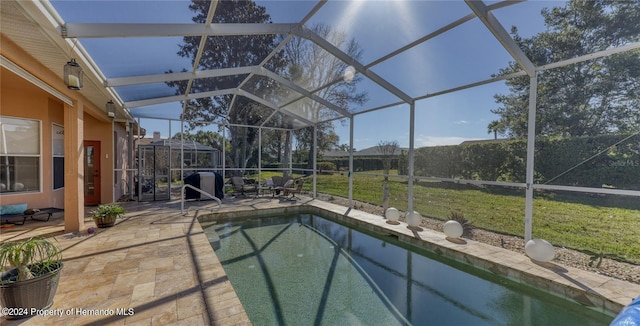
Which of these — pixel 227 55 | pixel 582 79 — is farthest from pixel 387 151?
pixel 227 55

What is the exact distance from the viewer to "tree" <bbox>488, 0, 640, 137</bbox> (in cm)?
519

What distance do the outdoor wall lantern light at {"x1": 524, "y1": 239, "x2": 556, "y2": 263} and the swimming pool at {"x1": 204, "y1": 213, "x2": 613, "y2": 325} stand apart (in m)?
0.61

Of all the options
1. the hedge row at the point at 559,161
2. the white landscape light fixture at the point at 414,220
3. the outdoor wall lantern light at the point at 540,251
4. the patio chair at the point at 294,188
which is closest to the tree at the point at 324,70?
the patio chair at the point at 294,188

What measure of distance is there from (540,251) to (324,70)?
5031 millimetres

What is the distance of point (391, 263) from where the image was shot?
4633 millimetres

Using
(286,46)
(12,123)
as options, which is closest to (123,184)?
(12,123)

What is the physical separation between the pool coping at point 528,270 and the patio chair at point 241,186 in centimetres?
546

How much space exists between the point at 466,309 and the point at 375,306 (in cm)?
112

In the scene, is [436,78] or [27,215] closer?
[436,78]

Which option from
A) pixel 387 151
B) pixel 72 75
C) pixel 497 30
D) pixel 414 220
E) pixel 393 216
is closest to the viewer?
pixel 72 75

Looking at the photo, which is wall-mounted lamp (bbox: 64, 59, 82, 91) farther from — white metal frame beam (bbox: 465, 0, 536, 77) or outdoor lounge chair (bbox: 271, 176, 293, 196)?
outdoor lounge chair (bbox: 271, 176, 293, 196)

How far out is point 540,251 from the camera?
150 inches

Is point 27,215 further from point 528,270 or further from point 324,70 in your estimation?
point 528,270

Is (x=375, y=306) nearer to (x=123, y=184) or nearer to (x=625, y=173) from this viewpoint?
(x=625, y=173)
